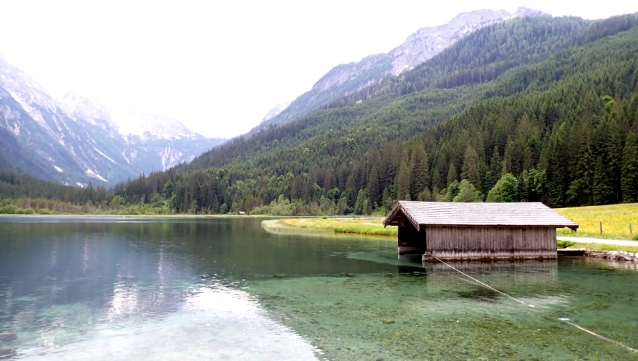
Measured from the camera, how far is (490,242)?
133ft

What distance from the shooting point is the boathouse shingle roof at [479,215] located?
38688 mm

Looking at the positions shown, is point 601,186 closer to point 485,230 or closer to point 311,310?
point 485,230

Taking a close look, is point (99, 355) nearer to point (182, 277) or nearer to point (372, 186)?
point (182, 277)

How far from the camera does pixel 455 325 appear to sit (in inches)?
753

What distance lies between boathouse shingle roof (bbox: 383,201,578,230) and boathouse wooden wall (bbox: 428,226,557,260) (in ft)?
3.40

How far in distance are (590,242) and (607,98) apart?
420 feet

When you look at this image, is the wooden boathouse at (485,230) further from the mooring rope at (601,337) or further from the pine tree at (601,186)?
the pine tree at (601,186)

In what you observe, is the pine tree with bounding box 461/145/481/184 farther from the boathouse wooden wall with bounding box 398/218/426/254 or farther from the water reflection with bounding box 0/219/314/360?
the water reflection with bounding box 0/219/314/360

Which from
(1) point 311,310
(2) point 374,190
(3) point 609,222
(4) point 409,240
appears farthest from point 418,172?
(1) point 311,310

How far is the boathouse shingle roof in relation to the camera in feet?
Result: 127

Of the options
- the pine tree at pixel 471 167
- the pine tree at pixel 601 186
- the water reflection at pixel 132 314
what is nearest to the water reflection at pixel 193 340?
the water reflection at pixel 132 314

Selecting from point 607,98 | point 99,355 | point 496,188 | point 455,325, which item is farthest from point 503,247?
point 607,98

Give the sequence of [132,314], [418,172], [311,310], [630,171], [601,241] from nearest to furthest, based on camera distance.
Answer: [132,314], [311,310], [601,241], [630,171], [418,172]

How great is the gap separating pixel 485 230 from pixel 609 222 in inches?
1242
